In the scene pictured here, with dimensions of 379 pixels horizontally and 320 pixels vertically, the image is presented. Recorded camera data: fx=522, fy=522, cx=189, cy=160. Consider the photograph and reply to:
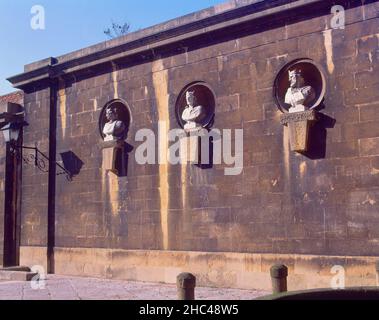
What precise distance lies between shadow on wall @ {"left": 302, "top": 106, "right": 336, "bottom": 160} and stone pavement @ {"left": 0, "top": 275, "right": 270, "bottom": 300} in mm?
2719

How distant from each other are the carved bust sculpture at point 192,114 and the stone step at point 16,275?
526 cm

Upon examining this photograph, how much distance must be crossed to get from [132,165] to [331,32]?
5.40m

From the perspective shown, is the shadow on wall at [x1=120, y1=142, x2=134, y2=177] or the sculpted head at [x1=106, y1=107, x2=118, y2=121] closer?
the shadow on wall at [x1=120, y1=142, x2=134, y2=177]

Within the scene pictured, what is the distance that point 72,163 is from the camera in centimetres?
1376

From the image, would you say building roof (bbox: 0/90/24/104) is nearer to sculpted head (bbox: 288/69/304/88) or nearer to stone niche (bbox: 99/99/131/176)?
stone niche (bbox: 99/99/131/176)

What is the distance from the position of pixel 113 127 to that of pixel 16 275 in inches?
170

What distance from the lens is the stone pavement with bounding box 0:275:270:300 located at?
30.9ft

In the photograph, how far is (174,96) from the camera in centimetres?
1173

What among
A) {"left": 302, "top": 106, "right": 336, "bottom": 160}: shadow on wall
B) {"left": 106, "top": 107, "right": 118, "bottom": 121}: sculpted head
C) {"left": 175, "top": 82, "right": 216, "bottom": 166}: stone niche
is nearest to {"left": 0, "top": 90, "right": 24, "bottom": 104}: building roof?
{"left": 106, "top": 107, "right": 118, "bottom": 121}: sculpted head

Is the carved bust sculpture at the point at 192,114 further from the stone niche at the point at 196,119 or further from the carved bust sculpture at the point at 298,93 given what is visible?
the carved bust sculpture at the point at 298,93

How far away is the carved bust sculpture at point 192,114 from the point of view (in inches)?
440

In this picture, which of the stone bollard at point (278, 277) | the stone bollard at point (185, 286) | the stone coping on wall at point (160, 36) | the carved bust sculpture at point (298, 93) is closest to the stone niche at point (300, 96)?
the carved bust sculpture at point (298, 93)
